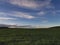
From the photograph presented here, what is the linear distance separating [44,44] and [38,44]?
64 centimetres

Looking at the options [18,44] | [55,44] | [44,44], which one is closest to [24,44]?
[18,44]

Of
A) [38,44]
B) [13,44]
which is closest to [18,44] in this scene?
[13,44]

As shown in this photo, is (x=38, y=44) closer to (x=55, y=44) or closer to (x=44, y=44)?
(x=44, y=44)

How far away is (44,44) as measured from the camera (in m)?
17.4

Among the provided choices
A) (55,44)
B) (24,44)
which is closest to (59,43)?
(55,44)

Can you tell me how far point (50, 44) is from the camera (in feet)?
56.4

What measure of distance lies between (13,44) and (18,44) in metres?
0.58

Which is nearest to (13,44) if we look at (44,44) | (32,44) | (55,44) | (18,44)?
(18,44)

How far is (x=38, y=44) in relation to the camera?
57.3 feet

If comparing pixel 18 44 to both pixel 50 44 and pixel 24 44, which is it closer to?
pixel 24 44

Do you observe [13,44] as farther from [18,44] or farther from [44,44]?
[44,44]

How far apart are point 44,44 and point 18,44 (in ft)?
9.14

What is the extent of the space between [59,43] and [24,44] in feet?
12.5

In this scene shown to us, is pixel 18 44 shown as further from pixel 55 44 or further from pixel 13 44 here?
pixel 55 44
